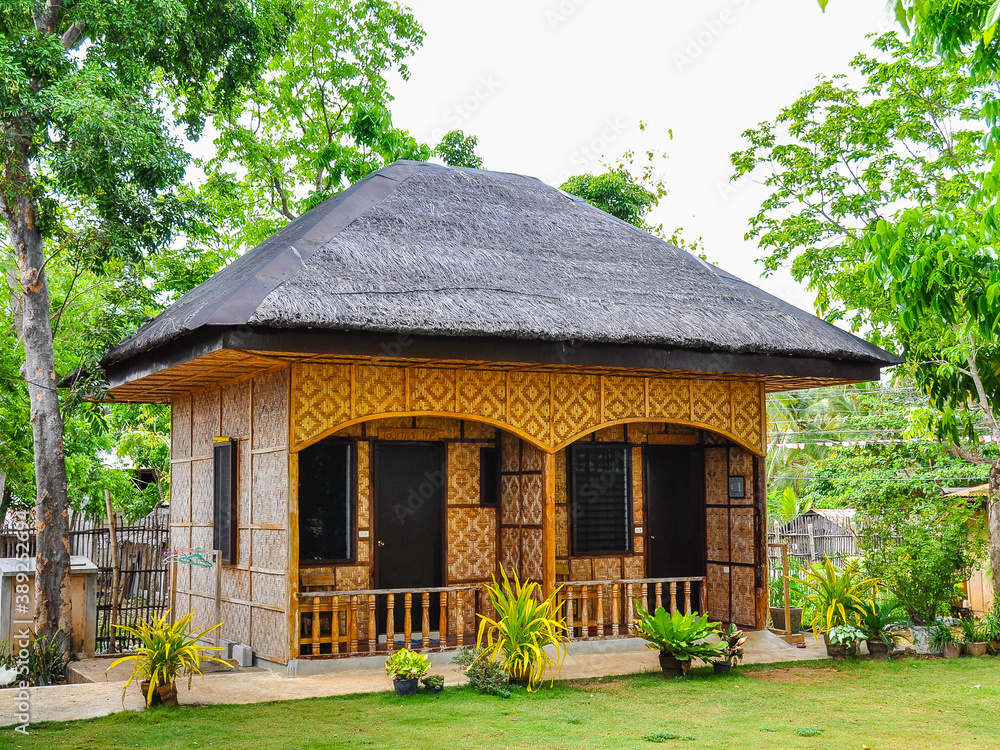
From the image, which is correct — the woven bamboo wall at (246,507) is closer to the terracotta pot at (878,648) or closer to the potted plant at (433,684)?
the potted plant at (433,684)

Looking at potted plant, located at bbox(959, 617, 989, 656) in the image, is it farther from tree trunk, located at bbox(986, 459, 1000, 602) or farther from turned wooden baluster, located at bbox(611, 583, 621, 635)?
turned wooden baluster, located at bbox(611, 583, 621, 635)

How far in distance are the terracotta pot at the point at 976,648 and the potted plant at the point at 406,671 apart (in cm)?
568

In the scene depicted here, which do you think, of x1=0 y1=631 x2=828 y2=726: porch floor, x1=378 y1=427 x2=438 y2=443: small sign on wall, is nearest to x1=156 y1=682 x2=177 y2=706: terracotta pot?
x1=0 y1=631 x2=828 y2=726: porch floor

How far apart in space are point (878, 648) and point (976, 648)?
41.3 inches

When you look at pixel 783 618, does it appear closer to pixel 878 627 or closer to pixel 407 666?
pixel 878 627

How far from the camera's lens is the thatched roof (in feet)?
26.8

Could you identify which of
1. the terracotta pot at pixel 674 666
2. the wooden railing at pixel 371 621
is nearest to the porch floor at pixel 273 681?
the wooden railing at pixel 371 621

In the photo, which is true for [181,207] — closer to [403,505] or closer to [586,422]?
[403,505]

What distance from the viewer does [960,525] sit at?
33.6 ft

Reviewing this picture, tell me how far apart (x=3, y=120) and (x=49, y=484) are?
3398 mm

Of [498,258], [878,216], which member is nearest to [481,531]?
[498,258]

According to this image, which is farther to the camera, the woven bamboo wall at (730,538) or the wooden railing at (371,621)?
the woven bamboo wall at (730,538)

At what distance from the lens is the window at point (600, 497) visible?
11133mm

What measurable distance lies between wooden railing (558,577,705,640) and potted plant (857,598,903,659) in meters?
1.61
